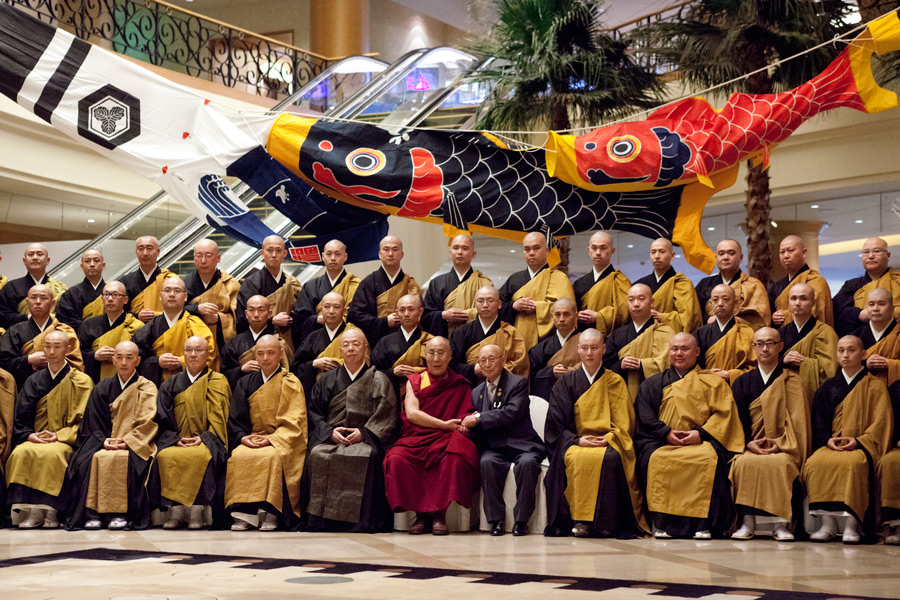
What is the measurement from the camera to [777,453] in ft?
21.1

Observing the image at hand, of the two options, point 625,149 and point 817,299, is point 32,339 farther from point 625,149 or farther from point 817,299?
point 817,299

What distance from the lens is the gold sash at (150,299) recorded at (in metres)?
8.19

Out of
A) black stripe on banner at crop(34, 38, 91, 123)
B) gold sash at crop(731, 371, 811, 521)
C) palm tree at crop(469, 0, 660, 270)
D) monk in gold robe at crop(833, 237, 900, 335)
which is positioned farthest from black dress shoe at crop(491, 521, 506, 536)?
palm tree at crop(469, 0, 660, 270)

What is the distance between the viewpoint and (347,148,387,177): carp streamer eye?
7160 millimetres

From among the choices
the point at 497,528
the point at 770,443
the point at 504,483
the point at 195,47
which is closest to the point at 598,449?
the point at 504,483

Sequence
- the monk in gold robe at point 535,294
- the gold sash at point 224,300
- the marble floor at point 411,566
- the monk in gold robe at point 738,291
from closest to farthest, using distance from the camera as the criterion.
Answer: the marble floor at point 411,566 → the monk in gold robe at point 738,291 → the monk in gold robe at point 535,294 → the gold sash at point 224,300

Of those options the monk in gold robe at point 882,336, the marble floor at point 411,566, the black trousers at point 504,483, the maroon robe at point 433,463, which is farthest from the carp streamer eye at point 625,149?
the marble floor at point 411,566

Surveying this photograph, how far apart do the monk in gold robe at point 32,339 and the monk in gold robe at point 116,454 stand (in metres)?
0.61

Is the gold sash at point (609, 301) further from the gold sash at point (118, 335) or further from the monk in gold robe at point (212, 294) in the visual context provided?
the gold sash at point (118, 335)

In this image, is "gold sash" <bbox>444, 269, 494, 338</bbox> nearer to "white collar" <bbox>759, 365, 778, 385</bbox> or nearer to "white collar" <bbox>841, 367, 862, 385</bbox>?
"white collar" <bbox>759, 365, 778, 385</bbox>

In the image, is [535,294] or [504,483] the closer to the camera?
[504,483]

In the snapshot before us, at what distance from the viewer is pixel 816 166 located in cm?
1174

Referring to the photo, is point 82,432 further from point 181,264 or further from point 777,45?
point 777,45

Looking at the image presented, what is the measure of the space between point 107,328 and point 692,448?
14.7 ft
